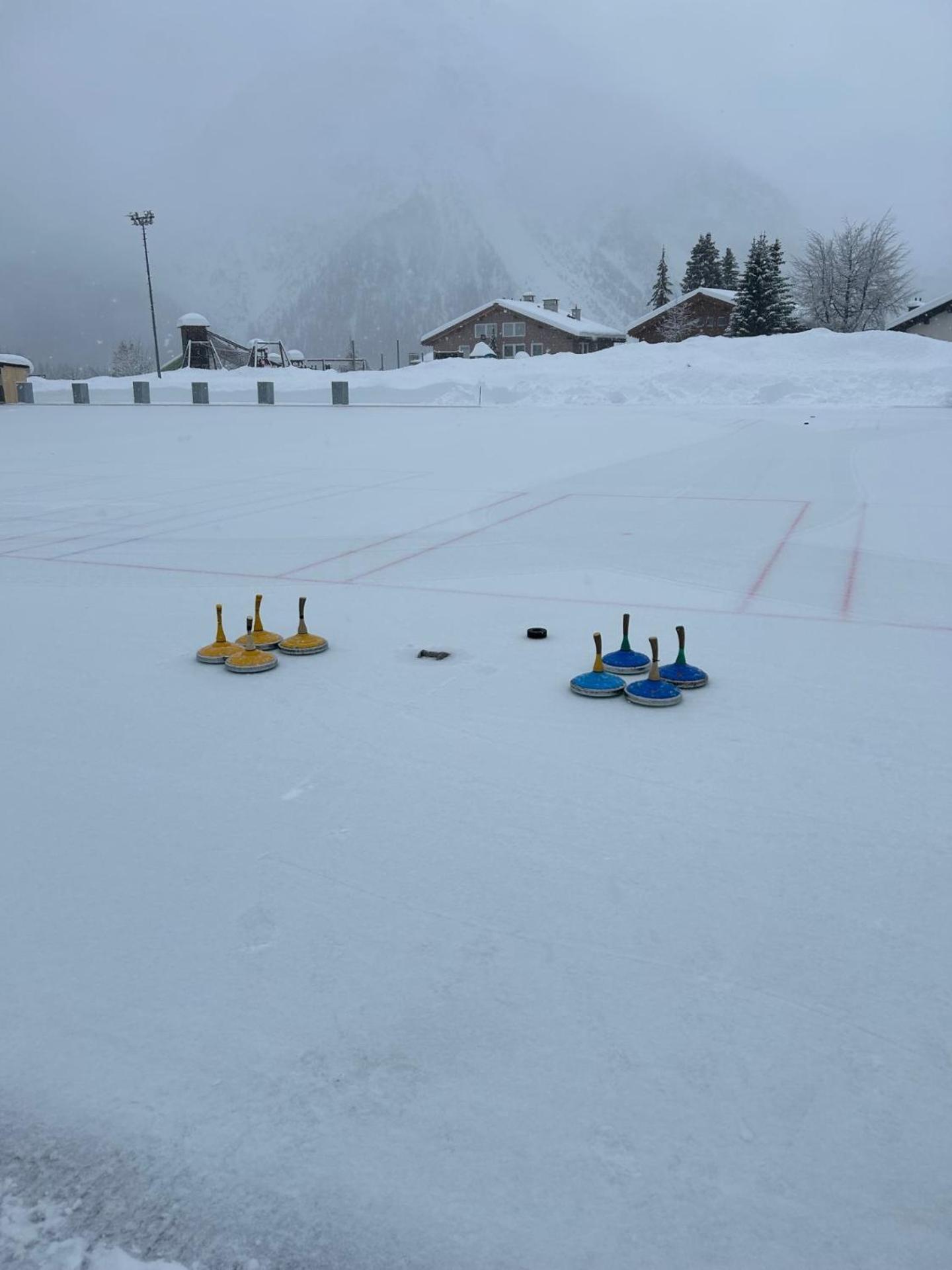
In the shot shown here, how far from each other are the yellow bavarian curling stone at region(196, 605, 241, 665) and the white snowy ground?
0.11 m

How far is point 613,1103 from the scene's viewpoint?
225 centimetres

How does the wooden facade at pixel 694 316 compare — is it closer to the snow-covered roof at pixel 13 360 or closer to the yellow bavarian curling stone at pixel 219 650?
the snow-covered roof at pixel 13 360

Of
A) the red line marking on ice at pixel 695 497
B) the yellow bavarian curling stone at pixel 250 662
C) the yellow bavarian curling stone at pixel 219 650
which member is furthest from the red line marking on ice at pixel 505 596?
the red line marking on ice at pixel 695 497

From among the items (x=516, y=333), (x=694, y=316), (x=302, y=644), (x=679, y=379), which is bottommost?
(x=302, y=644)

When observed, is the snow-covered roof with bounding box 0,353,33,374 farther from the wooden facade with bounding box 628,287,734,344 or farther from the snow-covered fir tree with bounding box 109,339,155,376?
the snow-covered fir tree with bounding box 109,339,155,376

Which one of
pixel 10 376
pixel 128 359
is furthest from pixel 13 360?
pixel 128 359

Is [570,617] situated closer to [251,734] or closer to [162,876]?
[251,734]

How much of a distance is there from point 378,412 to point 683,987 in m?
32.1

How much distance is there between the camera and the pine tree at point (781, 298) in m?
58.8

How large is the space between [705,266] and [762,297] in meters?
23.9

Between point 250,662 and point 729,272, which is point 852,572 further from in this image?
point 729,272

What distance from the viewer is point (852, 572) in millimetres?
8109

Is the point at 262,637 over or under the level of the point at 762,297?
under

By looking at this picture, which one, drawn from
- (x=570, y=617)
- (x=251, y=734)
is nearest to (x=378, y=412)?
(x=570, y=617)
